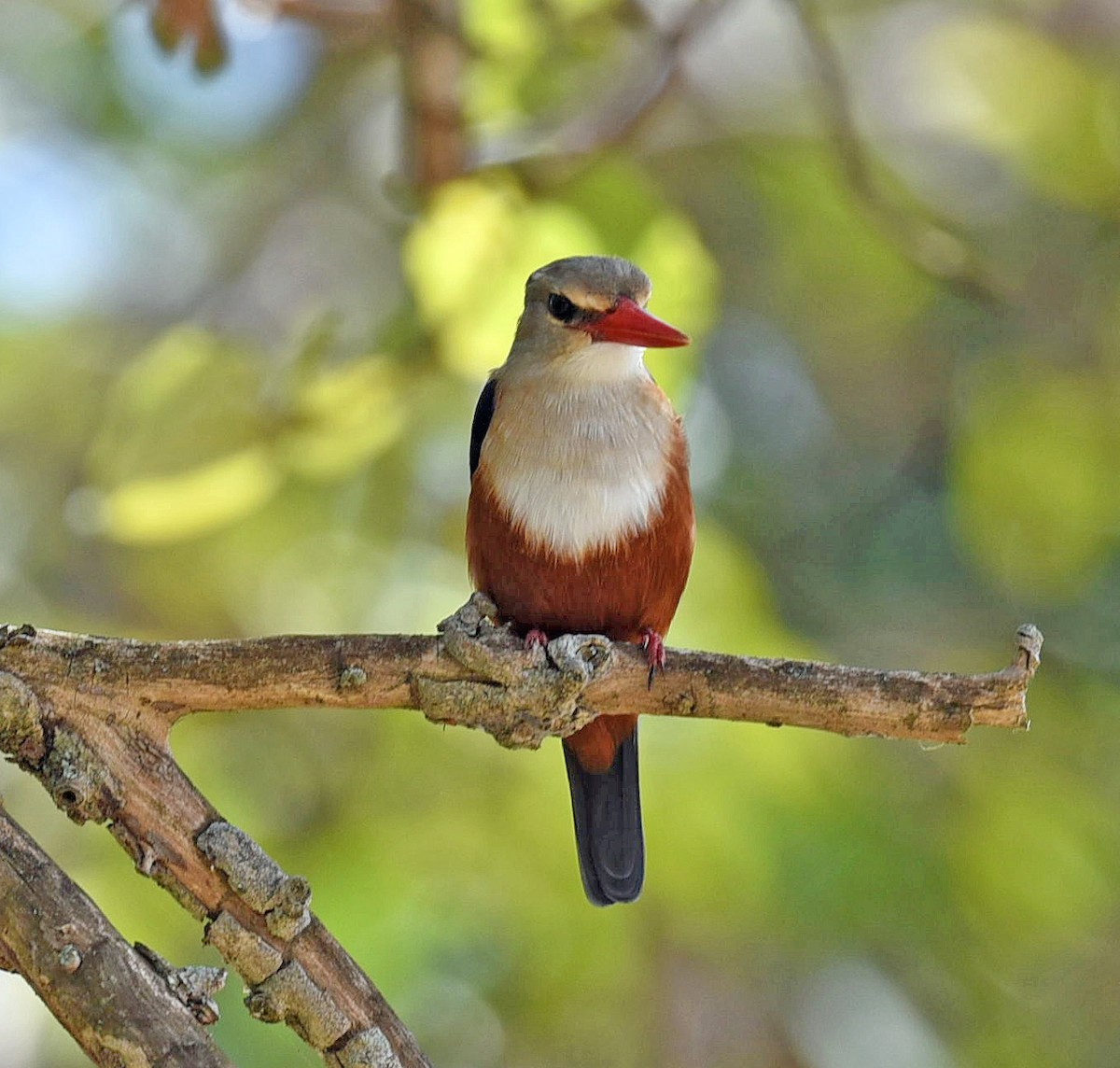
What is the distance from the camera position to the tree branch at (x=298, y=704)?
2467 millimetres

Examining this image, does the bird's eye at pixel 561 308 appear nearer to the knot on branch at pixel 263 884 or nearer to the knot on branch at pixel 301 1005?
the knot on branch at pixel 263 884

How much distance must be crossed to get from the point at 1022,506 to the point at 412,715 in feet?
5.92

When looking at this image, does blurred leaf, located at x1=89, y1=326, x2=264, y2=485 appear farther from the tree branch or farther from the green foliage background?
the tree branch

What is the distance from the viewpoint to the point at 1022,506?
14.9ft

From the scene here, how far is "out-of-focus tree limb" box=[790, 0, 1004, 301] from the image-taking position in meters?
4.52

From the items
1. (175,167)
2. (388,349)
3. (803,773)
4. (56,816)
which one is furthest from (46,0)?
(803,773)

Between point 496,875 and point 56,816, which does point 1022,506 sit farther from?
point 56,816

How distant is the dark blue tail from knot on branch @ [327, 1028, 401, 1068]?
1.44 m

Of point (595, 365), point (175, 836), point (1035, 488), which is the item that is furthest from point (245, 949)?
point (1035, 488)

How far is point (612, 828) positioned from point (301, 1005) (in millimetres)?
1475

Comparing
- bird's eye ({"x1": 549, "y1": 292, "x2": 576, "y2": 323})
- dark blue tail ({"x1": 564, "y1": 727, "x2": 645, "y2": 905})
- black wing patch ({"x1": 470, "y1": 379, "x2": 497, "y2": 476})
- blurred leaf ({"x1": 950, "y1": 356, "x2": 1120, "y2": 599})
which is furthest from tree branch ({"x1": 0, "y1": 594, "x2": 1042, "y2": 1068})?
blurred leaf ({"x1": 950, "y1": 356, "x2": 1120, "y2": 599})

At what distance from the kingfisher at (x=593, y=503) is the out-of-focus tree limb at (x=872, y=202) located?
103cm

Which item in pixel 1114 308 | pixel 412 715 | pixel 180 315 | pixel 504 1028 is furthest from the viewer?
pixel 180 315

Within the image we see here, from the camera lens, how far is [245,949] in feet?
8.08
